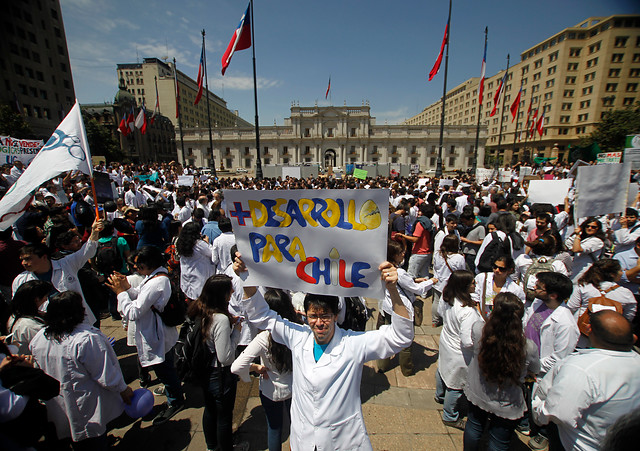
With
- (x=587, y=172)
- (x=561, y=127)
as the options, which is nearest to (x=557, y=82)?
(x=561, y=127)

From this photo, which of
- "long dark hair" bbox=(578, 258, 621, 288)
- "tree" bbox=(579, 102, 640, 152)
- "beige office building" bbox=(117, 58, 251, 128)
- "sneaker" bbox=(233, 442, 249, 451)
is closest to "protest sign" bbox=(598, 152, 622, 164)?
"long dark hair" bbox=(578, 258, 621, 288)

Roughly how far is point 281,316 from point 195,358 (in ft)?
2.54

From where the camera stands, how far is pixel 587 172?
442 cm

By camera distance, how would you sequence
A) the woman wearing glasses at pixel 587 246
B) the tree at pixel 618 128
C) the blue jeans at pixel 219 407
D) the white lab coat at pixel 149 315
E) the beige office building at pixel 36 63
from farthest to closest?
the beige office building at pixel 36 63, the tree at pixel 618 128, the woman wearing glasses at pixel 587 246, the white lab coat at pixel 149 315, the blue jeans at pixel 219 407

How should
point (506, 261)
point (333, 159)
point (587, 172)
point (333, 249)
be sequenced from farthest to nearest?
point (333, 159), point (587, 172), point (506, 261), point (333, 249)

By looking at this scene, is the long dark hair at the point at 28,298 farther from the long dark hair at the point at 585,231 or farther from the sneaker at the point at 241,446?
the long dark hair at the point at 585,231

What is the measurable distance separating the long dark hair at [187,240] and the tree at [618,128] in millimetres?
40698

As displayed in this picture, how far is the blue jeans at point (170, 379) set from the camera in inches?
112

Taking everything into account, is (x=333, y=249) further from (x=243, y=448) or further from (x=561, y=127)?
(x=561, y=127)

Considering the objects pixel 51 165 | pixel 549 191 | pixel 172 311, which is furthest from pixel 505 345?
pixel 549 191

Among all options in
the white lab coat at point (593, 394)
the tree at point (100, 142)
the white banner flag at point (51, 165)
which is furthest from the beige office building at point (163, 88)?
the white lab coat at point (593, 394)

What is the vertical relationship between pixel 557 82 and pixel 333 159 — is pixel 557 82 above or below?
above

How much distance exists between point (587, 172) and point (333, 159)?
62.8 meters

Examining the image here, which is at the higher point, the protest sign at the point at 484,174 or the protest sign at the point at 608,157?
the protest sign at the point at 608,157
